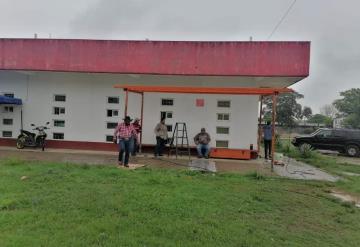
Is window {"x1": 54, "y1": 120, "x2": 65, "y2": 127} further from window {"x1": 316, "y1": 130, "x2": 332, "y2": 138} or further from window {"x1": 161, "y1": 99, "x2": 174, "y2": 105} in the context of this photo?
window {"x1": 316, "y1": 130, "x2": 332, "y2": 138}

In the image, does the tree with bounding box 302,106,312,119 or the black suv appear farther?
the tree with bounding box 302,106,312,119

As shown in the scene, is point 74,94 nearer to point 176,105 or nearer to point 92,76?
point 92,76

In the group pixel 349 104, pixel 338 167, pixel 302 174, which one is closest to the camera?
pixel 302 174

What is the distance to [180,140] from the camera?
1509 cm

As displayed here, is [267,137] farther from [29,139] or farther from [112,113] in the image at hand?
[29,139]

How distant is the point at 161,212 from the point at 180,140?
930 centimetres

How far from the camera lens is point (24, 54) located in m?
15.0

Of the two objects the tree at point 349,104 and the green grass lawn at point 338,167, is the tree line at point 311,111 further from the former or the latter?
the green grass lawn at point 338,167

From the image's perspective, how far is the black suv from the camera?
22516mm

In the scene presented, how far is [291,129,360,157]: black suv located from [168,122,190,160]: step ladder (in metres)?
10.3

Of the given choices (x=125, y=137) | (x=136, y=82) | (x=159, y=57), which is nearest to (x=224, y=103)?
(x=159, y=57)

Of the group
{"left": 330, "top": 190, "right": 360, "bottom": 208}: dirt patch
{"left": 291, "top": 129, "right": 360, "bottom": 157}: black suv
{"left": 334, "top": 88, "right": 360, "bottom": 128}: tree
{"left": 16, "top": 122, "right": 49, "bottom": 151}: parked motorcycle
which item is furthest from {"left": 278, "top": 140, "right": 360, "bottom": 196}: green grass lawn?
{"left": 334, "top": 88, "right": 360, "bottom": 128}: tree

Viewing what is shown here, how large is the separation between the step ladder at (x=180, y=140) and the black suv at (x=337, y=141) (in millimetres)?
10326

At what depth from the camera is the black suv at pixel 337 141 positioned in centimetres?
2252
